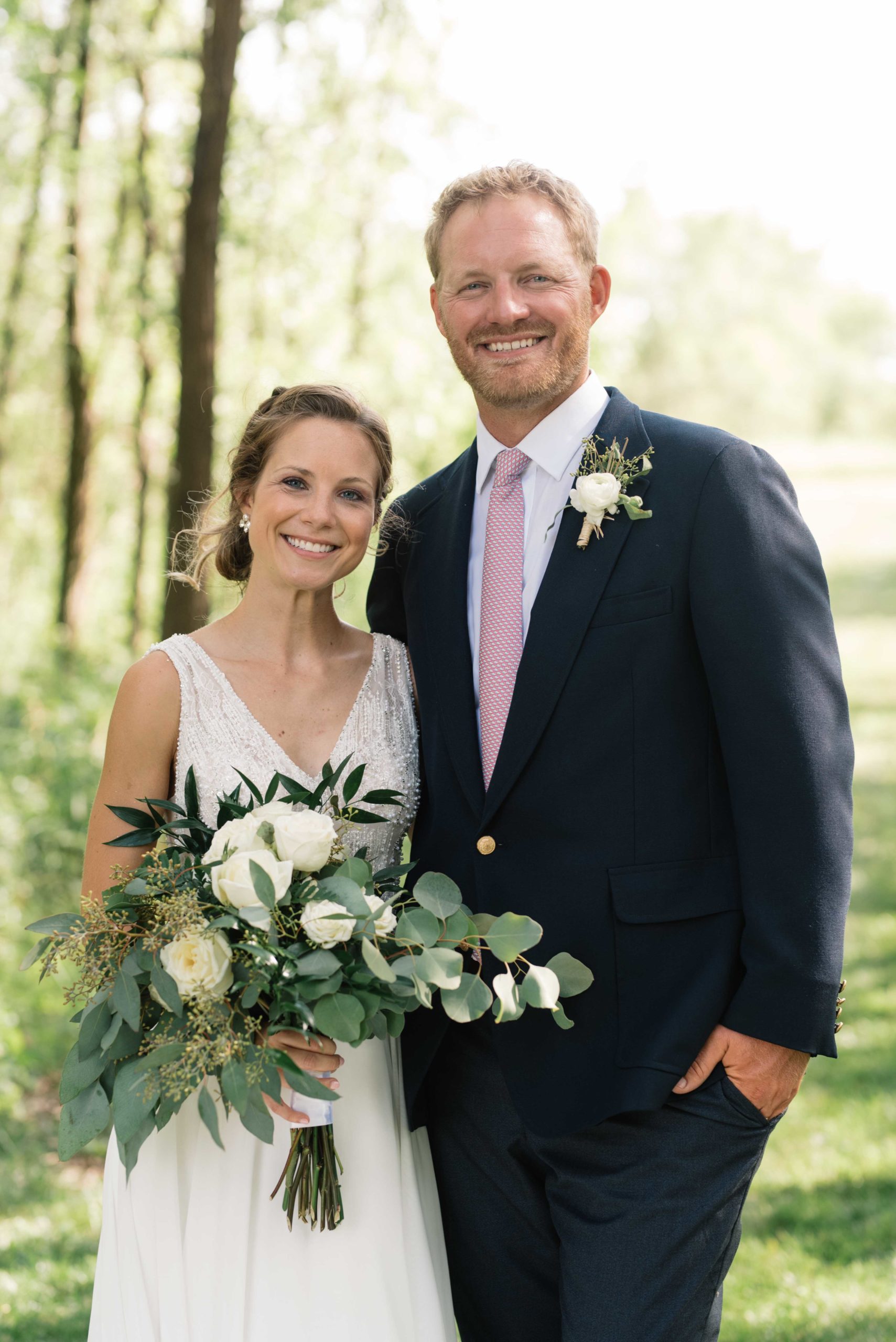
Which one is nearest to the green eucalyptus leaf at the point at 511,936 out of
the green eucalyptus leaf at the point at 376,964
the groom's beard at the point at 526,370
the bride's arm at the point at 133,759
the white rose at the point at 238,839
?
the green eucalyptus leaf at the point at 376,964

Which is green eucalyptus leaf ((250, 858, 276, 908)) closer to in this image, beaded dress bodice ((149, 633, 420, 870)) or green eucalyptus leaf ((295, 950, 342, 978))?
green eucalyptus leaf ((295, 950, 342, 978))

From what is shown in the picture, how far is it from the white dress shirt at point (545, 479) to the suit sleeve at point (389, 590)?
0.38 meters

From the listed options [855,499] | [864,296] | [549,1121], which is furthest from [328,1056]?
[864,296]

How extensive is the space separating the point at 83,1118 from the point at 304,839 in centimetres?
64

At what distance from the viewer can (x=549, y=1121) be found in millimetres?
2545

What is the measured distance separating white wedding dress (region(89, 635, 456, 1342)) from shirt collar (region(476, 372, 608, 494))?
99 centimetres

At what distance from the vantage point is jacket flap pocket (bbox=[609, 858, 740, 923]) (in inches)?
98.6

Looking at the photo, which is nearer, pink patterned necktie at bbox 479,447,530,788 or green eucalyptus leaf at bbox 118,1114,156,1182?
green eucalyptus leaf at bbox 118,1114,156,1182

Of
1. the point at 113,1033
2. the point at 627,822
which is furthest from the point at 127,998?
the point at 627,822

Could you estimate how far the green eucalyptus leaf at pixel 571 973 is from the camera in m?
2.40

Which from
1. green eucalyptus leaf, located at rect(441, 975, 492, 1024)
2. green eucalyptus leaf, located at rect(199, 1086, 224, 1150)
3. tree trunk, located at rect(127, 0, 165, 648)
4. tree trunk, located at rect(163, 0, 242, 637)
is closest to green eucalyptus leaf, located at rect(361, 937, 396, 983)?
green eucalyptus leaf, located at rect(441, 975, 492, 1024)

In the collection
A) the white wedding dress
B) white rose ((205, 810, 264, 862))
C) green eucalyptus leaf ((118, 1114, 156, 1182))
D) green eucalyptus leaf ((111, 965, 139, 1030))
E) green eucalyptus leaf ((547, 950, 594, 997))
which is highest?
white rose ((205, 810, 264, 862))

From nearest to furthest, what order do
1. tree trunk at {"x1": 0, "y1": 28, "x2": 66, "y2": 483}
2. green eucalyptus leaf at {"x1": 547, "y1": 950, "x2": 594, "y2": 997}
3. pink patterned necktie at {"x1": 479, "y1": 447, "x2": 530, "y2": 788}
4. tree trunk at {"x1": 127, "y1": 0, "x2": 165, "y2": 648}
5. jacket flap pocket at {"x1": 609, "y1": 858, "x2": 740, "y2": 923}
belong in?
green eucalyptus leaf at {"x1": 547, "y1": 950, "x2": 594, "y2": 997} < jacket flap pocket at {"x1": 609, "y1": 858, "x2": 740, "y2": 923} < pink patterned necktie at {"x1": 479, "y1": 447, "x2": 530, "y2": 788} < tree trunk at {"x1": 127, "y1": 0, "x2": 165, "y2": 648} < tree trunk at {"x1": 0, "y1": 28, "x2": 66, "y2": 483}

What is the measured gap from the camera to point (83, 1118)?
2277mm
